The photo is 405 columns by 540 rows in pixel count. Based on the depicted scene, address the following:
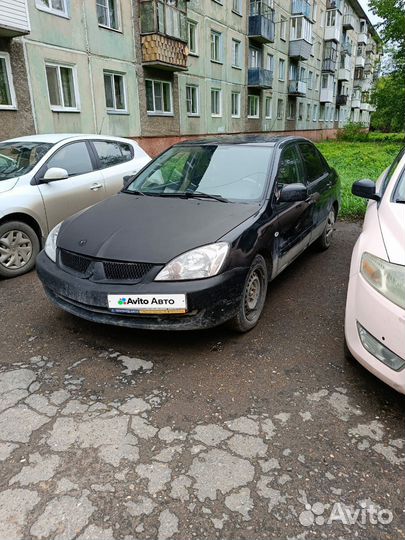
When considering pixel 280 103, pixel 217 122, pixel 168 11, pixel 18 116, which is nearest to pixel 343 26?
pixel 280 103

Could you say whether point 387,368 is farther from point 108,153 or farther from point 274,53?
point 274,53

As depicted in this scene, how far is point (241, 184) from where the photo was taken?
371cm

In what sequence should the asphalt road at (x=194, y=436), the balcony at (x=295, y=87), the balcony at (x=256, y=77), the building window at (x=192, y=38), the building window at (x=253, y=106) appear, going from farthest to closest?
the balcony at (x=295, y=87), the building window at (x=253, y=106), the balcony at (x=256, y=77), the building window at (x=192, y=38), the asphalt road at (x=194, y=436)

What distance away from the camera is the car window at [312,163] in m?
4.71

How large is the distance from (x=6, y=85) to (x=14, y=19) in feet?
5.65

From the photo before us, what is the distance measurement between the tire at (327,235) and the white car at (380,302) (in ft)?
8.87

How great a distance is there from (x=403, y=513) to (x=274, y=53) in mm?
31313

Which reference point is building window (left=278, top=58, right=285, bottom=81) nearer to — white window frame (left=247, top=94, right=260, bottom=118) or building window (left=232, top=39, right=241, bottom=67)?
white window frame (left=247, top=94, right=260, bottom=118)

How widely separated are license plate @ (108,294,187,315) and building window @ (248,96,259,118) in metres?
25.5

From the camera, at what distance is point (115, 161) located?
6082mm

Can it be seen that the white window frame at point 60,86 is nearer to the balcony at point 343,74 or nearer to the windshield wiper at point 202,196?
the windshield wiper at point 202,196

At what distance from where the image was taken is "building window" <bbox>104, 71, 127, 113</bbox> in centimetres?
1475

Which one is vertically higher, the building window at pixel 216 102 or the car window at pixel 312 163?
the building window at pixel 216 102

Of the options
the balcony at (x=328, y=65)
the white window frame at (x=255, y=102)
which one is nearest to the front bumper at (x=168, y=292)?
the white window frame at (x=255, y=102)
